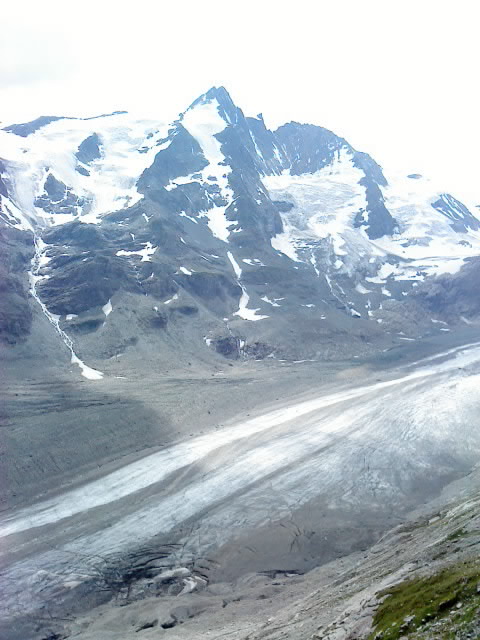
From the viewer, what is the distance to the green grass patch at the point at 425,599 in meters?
24.3

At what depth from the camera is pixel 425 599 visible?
2634 cm

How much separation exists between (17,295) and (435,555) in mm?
120428

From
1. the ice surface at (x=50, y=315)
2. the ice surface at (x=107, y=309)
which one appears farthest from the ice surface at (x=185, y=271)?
the ice surface at (x=50, y=315)

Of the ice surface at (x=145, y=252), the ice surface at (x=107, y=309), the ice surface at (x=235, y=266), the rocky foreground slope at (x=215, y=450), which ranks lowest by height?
the rocky foreground slope at (x=215, y=450)

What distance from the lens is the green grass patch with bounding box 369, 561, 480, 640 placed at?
24.3 meters

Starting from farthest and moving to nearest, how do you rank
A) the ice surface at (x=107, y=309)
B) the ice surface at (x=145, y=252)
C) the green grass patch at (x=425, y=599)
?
the ice surface at (x=145, y=252) → the ice surface at (x=107, y=309) → the green grass patch at (x=425, y=599)

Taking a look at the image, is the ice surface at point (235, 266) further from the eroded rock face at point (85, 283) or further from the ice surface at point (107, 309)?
the ice surface at point (107, 309)

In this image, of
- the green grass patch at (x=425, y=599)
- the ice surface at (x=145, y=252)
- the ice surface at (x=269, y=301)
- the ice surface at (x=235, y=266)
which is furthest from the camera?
the ice surface at (x=235, y=266)

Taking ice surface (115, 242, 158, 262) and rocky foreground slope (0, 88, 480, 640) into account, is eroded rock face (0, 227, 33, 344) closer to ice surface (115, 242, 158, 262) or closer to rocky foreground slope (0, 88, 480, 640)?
rocky foreground slope (0, 88, 480, 640)

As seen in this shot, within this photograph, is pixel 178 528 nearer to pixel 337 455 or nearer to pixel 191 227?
pixel 337 455

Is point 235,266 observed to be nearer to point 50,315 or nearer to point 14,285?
point 50,315

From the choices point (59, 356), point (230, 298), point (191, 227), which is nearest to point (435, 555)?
point (59, 356)

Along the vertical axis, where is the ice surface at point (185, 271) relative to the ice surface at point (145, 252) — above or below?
below

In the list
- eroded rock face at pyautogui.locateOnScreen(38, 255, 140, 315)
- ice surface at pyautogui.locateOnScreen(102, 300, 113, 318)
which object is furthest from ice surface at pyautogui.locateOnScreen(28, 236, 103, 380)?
ice surface at pyautogui.locateOnScreen(102, 300, 113, 318)
